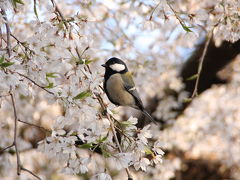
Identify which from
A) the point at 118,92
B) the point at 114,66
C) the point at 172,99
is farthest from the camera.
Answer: the point at 172,99

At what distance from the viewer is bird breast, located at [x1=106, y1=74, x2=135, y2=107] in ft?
8.16

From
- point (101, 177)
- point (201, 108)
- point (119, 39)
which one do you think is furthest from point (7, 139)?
point (201, 108)

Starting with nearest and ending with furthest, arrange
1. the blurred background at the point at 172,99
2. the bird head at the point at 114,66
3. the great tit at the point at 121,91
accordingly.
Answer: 1. the great tit at the point at 121,91
2. the bird head at the point at 114,66
3. the blurred background at the point at 172,99

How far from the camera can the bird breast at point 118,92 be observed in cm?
249

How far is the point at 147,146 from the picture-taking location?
186cm

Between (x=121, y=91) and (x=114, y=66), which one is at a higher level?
(x=114, y=66)

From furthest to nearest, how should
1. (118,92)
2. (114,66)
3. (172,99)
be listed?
(172,99) < (114,66) < (118,92)

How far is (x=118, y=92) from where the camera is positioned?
8.18ft

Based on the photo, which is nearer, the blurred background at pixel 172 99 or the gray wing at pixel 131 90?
the gray wing at pixel 131 90

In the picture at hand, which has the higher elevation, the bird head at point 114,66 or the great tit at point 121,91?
the bird head at point 114,66

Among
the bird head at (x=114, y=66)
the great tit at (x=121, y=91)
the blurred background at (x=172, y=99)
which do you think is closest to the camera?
the great tit at (x=121, y=91)

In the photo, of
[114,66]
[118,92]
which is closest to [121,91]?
[118,92]

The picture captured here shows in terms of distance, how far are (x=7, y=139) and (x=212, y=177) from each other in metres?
2.93

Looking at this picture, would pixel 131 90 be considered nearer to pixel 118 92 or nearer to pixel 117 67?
pixel 118 92
